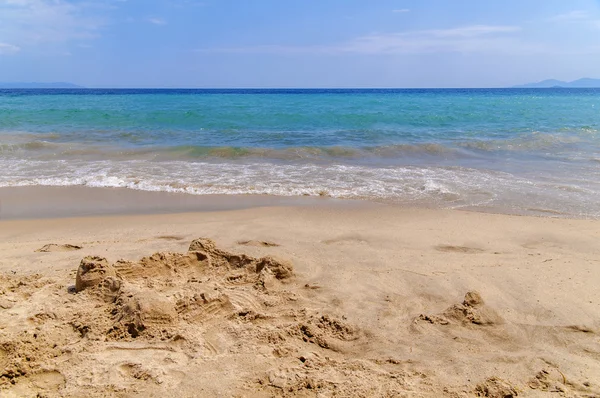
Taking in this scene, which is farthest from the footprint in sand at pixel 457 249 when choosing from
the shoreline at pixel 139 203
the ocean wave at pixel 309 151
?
the ocean wave at pixel 309 151

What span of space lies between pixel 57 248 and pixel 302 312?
297 cm

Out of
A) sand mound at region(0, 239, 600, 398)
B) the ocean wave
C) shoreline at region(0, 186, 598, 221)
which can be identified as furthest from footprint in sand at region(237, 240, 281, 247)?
the ocean wave

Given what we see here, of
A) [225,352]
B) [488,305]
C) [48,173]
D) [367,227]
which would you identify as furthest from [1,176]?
[488,305]

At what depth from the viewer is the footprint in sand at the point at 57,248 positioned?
4.76 metres

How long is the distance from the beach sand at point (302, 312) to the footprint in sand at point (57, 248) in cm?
2

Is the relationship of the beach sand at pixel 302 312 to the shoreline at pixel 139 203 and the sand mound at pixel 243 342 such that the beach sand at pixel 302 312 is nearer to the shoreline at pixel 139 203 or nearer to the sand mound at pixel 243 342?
the sand mound at pixel 243 342

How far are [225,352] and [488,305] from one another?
2098 mm

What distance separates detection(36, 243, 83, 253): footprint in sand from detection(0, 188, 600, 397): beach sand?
0.02m

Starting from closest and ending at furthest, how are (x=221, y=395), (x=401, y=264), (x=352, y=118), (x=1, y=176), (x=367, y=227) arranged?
(x=221, y=395)
(x=401, y=264)
(x=367, y=227)
(x=1, y=176)
(x=352, y=118)

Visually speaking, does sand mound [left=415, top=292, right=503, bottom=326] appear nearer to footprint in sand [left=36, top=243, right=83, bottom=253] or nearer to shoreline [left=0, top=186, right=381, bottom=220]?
shoreline [left=0, top=186, right=381, bottom=220]

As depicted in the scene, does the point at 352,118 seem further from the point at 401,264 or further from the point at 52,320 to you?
the point at 52,320

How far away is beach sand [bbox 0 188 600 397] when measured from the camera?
2588 millimetres

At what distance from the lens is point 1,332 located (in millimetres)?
2883

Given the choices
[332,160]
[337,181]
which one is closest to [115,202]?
[337,181]
